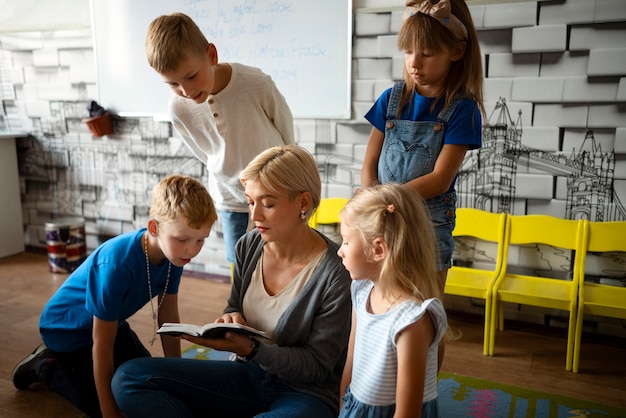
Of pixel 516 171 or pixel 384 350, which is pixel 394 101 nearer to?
pixel 384 350

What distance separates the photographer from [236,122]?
1.91 meters

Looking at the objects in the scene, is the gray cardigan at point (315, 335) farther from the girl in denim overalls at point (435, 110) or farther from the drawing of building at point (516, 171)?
the drawing of building at point (516, 171)

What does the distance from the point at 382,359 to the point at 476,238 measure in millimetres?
1710

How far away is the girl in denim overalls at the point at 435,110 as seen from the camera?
1557 mm

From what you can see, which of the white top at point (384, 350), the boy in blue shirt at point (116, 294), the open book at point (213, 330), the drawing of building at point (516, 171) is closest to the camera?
the white top at point (384, 350)

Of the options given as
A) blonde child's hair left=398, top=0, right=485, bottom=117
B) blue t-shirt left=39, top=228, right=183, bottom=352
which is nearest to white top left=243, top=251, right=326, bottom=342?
blue t-shirt left=39, top=228, right=183, bottom=352

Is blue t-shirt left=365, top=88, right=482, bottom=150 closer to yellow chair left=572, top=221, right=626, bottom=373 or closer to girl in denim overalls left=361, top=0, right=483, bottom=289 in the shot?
girl in denim overalls left=361, top=0, right=483, bottom=289

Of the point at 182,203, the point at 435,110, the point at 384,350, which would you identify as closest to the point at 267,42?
the point at 435,110

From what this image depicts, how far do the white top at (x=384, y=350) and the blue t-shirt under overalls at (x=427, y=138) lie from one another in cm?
51

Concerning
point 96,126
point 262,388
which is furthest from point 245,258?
point 96,126

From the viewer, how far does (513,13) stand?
249 cm

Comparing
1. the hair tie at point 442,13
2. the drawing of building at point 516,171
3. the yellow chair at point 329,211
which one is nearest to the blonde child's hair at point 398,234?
the hair tie at point 442,13

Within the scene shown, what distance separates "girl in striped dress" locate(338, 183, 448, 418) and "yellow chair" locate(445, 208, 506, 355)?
1247mm

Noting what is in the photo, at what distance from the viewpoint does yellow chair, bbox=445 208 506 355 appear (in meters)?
2.48
